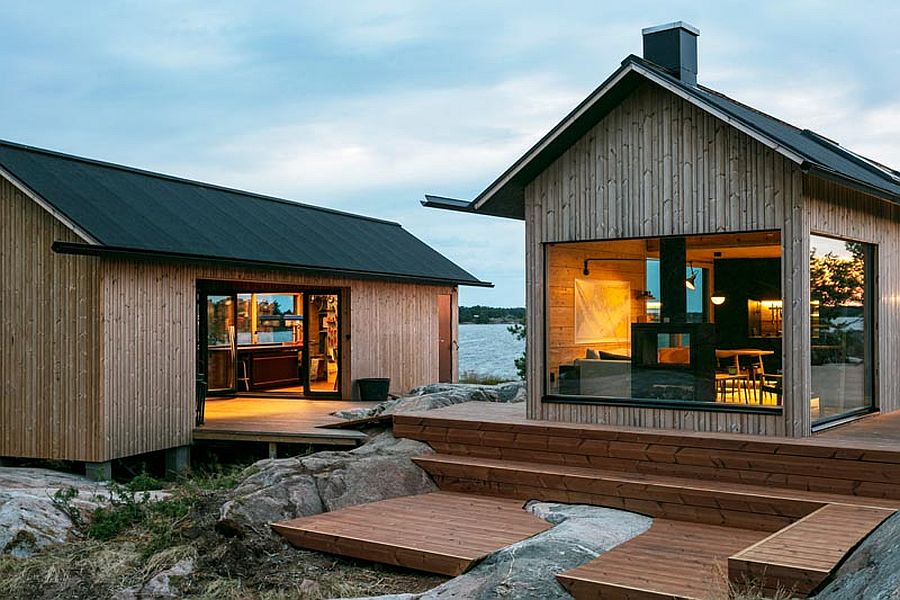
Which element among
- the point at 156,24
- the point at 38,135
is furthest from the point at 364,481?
the point at 38,135

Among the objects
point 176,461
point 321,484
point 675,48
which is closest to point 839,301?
point 675,48

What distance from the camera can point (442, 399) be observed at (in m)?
12.1

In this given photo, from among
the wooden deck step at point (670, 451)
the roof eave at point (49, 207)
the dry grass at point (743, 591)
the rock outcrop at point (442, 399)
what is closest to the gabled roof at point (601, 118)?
the wooden deck step at point (670, 451)

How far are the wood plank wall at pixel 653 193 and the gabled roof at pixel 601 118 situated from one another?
0.15 metres

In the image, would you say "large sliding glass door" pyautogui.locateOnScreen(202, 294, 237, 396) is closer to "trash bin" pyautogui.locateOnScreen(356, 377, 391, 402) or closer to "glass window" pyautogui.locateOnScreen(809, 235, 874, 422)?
"trash bin" pyautogui.locateOnScreen(356, 377, 391, 402)

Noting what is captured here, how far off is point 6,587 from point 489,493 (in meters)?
4.26

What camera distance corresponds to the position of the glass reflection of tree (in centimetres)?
895

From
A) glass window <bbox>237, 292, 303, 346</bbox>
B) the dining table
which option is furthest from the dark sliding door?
the dining table

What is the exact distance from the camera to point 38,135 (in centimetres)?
4919

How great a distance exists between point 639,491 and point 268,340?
11167 mm

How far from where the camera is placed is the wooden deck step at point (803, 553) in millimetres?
5262

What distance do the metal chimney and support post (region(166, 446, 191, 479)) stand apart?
7935 millimetres

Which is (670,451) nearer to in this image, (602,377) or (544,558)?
(602,377)

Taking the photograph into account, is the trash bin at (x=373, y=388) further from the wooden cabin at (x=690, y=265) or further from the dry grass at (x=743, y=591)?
the dry grass at (x=743, y=591)
